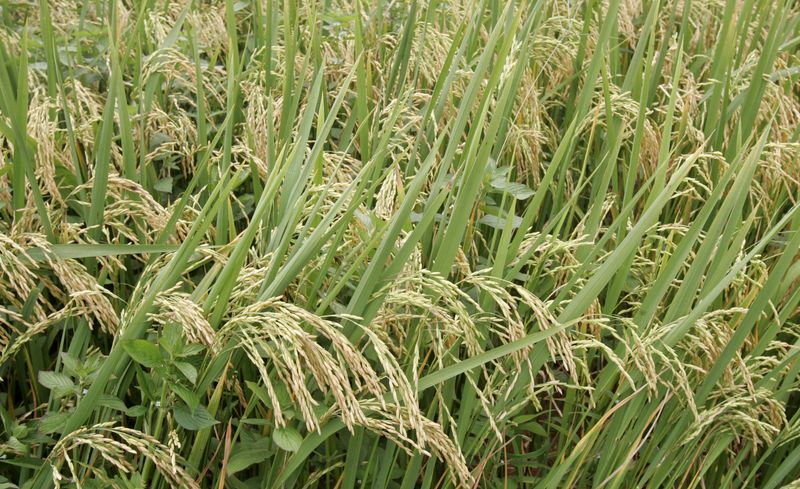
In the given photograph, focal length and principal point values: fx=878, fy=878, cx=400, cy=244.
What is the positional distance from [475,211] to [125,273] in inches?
28.1

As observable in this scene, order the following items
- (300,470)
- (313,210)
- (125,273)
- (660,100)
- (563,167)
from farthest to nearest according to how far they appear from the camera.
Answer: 1. (660,100)
2. (563,167)
3. (125,273)
4. (300,470)
5. (313,210)

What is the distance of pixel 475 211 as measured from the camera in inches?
72.2

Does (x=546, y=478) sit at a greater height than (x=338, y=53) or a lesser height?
lesser

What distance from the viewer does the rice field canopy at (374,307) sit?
4.37 ft

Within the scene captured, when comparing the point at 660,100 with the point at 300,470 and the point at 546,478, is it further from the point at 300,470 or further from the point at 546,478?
the point at 300,470

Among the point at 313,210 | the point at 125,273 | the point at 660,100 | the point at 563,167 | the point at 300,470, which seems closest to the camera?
the point at 313,210

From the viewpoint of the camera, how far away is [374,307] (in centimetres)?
139

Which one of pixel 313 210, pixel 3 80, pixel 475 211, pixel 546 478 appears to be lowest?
pixel 546 478

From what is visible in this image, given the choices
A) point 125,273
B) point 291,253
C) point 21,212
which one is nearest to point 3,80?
point 21,212

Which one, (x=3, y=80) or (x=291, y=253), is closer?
(x=291, y=253)

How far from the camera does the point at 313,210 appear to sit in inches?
55.0

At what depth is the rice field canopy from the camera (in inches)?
52.5

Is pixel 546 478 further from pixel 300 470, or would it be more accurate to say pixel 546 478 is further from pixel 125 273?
pixel 125 273

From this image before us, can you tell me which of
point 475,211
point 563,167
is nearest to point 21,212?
point 475,211
